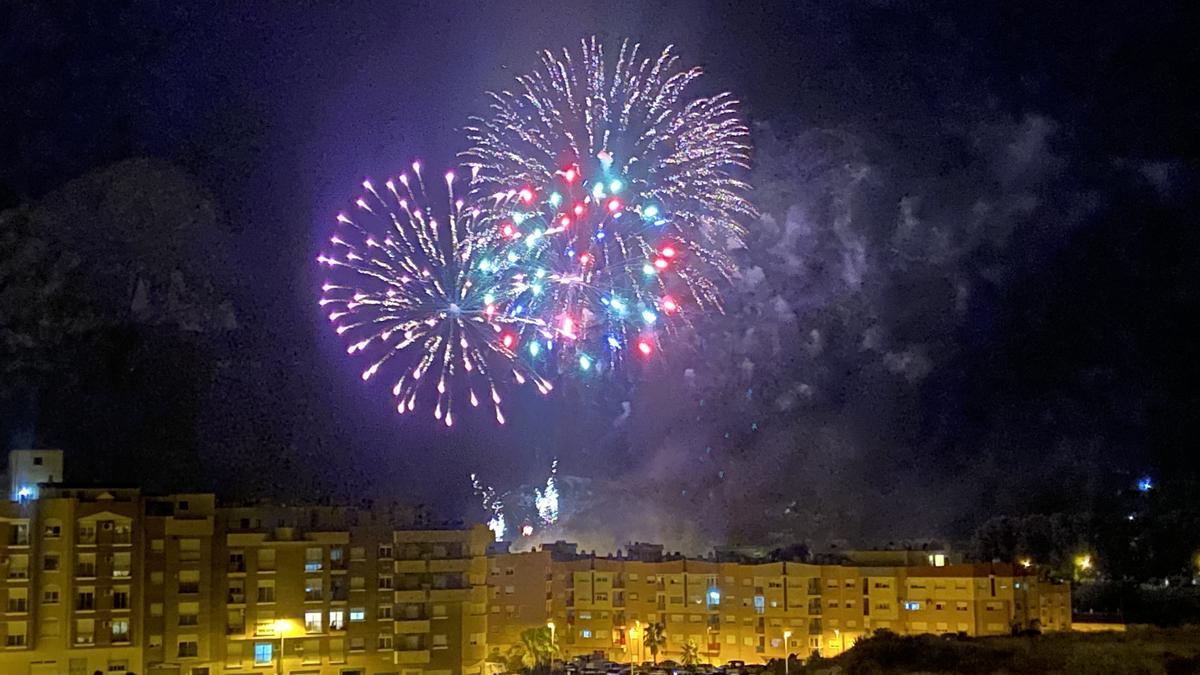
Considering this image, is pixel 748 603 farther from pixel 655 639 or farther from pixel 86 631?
pixel 86 631

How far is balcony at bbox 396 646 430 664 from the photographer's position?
38.1 metres

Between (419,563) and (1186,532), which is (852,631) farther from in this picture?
(1186,532)

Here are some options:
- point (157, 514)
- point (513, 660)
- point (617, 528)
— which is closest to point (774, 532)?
point (617, 528)

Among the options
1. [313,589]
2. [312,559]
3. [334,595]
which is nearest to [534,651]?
[334,595]

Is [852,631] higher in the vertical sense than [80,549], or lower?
lower

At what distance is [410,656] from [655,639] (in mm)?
11587

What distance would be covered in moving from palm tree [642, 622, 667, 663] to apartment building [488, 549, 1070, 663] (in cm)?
52

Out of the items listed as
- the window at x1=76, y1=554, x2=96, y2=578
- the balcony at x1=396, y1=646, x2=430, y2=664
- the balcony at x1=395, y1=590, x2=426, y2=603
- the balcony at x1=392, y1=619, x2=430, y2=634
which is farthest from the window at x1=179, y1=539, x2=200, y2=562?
the balcony at x1=396, y1=646, x2=430, y2=664

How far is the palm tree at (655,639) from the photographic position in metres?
46.8

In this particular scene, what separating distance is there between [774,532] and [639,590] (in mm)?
18024

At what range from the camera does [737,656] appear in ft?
155

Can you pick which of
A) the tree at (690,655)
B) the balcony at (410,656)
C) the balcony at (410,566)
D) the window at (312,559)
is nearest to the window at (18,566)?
the window at (312,559)

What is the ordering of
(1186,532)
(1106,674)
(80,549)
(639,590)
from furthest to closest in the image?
1. (1186,532)
2. (639,590)
3. (80,549)
4. (1106,674)

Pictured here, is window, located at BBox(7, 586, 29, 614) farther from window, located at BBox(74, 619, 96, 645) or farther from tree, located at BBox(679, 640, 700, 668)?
tree, located at BBox(679, 640, 700, 668)
